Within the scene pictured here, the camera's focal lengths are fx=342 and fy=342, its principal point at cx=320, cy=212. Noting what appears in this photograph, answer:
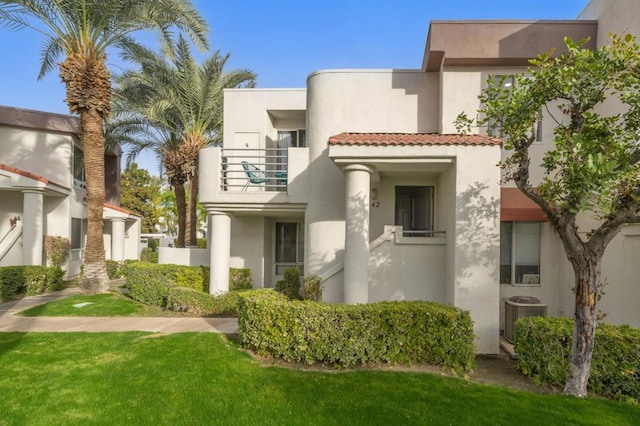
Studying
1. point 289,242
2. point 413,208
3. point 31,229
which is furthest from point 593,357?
point 31,229

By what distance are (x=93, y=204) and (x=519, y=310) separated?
47.7 feet

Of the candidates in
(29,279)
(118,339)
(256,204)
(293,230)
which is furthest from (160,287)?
(29,279)

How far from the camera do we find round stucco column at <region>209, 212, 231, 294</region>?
1122cm

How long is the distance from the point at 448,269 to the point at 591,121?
13.8ft

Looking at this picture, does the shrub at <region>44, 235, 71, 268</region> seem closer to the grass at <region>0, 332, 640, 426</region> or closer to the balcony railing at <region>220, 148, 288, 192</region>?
the balcony railing at <region>220, 148, 288, 192</region>

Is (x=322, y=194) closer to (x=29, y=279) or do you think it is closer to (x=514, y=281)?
(x=514, y=281)

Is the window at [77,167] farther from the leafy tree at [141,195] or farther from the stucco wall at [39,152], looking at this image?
the leafy tree at [141,195]

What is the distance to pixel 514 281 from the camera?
9289 mm

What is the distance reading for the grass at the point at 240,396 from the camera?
15.1ft

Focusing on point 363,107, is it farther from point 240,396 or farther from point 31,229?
point 31,229

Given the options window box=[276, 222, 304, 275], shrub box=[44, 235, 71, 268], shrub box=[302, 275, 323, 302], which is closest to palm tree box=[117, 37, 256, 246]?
window box=[276, 222, 304, 275]

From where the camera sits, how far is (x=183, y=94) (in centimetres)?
1644

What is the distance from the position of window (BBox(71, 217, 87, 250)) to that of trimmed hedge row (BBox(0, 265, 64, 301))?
4.11 meters

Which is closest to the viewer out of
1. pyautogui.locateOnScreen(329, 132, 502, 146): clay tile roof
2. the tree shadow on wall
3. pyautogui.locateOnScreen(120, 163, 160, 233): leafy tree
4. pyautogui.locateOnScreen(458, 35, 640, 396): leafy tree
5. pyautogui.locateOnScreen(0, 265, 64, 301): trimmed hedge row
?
pyautogui.locateOnScreen(458, 35, 640, 396): leafy tree
